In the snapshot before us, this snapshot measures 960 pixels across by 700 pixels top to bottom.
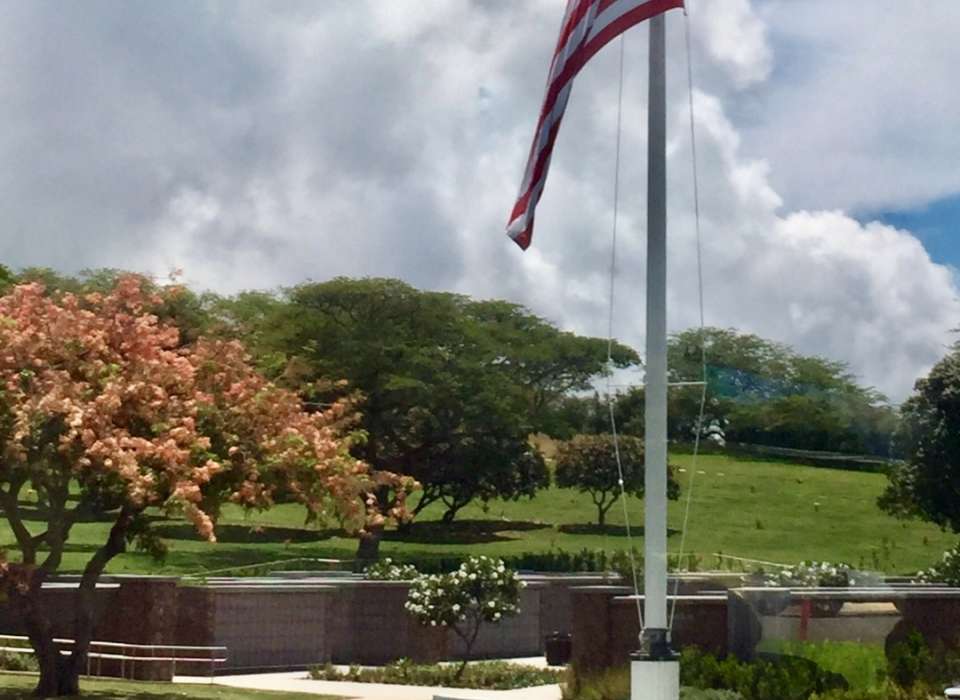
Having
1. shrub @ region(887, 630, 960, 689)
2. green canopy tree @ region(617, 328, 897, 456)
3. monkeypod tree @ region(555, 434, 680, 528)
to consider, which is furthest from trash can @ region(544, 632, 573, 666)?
green canopy tree @ region(617, 328, 897, 456)

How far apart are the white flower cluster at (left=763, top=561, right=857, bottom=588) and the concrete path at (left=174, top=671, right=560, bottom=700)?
14.6ft

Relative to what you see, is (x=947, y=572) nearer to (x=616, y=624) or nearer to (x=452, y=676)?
(x=452, y=676)

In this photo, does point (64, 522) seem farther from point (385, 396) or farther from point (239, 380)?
point (385, 396)

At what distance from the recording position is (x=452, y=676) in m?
29.4

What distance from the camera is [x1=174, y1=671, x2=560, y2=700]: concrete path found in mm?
26172

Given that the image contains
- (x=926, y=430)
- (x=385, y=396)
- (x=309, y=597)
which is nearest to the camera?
(x=309, y=597)

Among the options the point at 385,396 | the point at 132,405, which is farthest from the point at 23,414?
the point at 385,396

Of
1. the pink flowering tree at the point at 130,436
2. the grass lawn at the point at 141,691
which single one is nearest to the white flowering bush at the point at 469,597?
the grass lawn at the point at 141,691

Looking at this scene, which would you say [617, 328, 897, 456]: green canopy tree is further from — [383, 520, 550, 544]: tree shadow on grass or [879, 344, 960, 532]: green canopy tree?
[879, 344, 960, 532]: green canopy tree

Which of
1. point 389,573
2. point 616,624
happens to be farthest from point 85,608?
point 389,573

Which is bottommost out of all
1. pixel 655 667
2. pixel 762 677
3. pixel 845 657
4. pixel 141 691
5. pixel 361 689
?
pixel 361 689

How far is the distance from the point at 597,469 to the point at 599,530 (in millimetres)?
3466

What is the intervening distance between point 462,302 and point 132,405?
205 ft

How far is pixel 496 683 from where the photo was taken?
29016 millimetres
